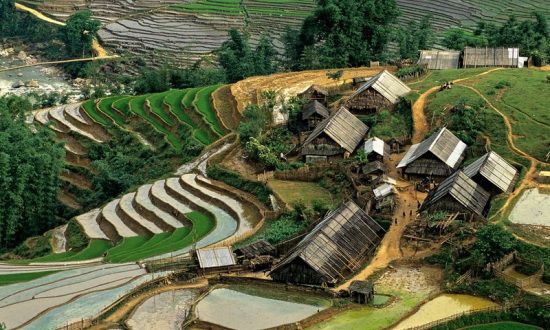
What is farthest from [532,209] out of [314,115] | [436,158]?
[314,115]

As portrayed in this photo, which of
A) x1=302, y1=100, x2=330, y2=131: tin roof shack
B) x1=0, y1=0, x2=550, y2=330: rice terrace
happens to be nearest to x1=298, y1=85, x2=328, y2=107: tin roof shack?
x1=0, y1=0, x2=550, y2=330: rice terrace

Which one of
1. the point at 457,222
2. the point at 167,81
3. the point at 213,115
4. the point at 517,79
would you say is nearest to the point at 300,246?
the point at 457,222

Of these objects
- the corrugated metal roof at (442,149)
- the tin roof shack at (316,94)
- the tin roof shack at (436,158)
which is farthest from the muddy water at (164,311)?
the tin roof shack at (316,94)

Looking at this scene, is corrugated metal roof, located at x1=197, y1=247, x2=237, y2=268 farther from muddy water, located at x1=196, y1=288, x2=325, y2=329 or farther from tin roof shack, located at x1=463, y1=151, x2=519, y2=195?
tin roof shack, located at x1=463, y1=151, x2=519, y2=195

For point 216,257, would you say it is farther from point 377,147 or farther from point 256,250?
point 377,147

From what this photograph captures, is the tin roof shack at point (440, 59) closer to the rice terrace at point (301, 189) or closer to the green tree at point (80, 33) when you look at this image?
the rice terrace at point (301, 189)

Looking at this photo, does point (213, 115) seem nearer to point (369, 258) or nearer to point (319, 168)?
point (319, 168)
